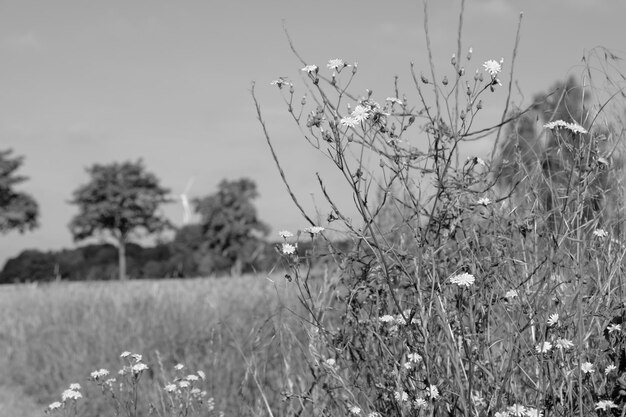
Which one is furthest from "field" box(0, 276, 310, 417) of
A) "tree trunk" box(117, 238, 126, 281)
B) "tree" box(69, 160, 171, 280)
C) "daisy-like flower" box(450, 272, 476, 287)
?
"tree" box(69, 160, 171, 280)

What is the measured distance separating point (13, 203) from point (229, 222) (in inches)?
576

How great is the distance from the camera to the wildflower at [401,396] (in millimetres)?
2941

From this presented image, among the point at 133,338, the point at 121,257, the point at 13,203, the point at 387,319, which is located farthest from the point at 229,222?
the point at 387,319

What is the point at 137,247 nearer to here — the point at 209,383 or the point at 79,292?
the point at 79,292

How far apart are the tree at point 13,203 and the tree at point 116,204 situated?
379cm

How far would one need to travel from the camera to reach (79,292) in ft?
39.1

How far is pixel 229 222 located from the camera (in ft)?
147

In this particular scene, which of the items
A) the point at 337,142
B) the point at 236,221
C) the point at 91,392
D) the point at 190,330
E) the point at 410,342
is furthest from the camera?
the point at 236,221

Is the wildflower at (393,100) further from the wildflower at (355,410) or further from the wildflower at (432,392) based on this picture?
the wildflower at (355,410)

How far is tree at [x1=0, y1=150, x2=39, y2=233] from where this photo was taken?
47344 mm

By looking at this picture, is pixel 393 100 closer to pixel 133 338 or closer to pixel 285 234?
pixel 285 234

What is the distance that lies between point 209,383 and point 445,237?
385 cm

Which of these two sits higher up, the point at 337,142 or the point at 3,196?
the point at 3,196

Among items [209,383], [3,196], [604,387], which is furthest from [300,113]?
[3,196]
